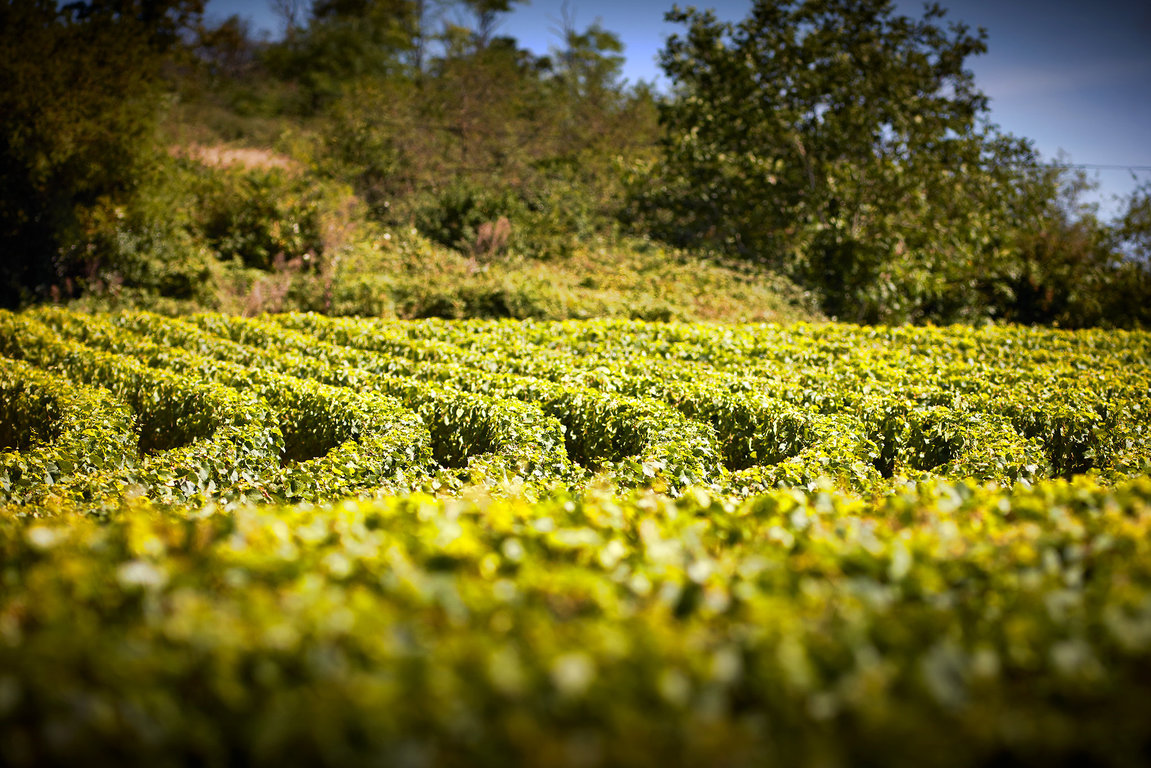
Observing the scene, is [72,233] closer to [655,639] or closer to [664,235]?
[655,639]

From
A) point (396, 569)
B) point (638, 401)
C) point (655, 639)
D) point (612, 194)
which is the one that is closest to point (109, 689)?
point (396, 569)

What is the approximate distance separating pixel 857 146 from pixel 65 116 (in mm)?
18532

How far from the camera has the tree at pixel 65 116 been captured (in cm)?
1112

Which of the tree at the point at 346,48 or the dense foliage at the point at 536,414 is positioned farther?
the tree at the point at 346,48

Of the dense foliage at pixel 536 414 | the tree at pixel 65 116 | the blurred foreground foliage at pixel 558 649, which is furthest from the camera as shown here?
the tree at pixel 65 116

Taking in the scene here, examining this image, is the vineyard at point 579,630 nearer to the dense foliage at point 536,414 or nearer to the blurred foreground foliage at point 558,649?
the blurred foreground foliage at point 558,649

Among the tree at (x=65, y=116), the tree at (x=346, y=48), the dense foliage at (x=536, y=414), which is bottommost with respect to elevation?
the dense foliage at (x=536, y=414)

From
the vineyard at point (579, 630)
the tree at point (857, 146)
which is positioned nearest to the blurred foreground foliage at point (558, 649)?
the vineyard at point (579, 630)

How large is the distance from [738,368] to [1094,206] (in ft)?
82.0

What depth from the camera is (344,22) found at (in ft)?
113

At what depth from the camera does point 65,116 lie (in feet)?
36.7

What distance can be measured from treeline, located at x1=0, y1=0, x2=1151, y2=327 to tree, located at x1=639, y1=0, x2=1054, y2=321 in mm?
64

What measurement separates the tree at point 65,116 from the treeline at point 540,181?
0.13ft

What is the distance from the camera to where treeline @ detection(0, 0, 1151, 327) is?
12.3 m
